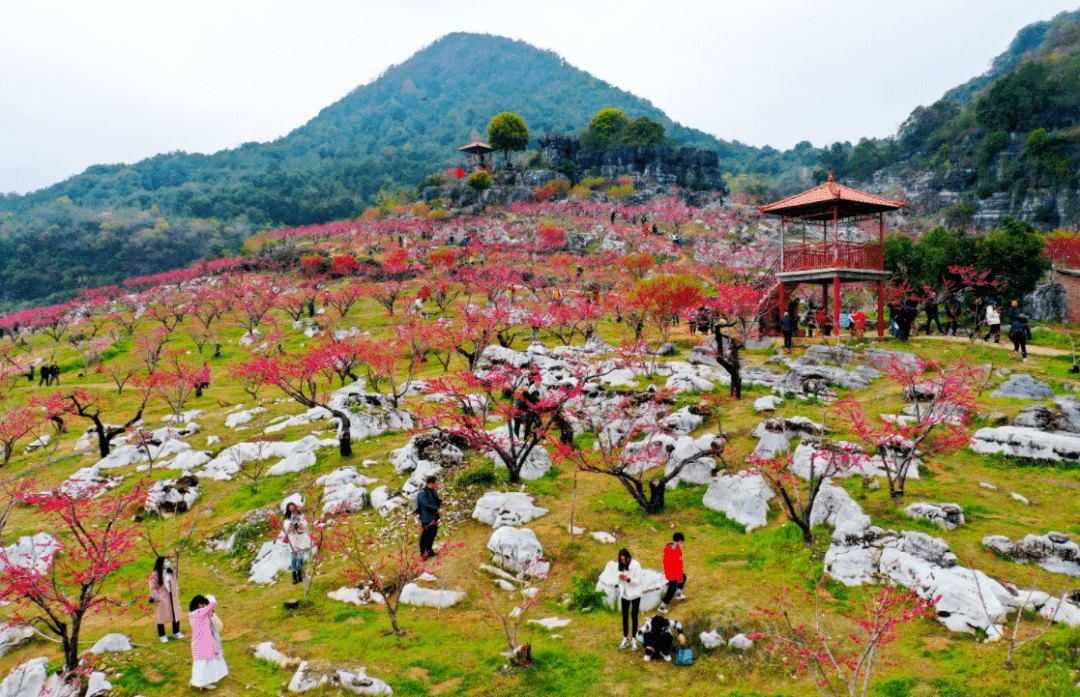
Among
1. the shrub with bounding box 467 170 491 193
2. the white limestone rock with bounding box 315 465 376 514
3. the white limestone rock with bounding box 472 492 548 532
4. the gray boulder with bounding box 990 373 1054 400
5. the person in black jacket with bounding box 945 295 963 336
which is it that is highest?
the shrub with bounding box 467 170 491 193

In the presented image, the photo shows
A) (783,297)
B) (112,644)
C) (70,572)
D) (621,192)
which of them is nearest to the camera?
(112,644)

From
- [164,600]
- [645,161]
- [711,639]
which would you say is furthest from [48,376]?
[645,161]

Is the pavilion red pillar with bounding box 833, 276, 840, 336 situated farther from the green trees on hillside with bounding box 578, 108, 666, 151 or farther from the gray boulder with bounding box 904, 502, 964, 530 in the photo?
the green trees on hillside with bounding box 578, 108, 666, 151

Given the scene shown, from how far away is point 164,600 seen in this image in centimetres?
841

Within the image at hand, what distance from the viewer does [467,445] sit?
15.0m

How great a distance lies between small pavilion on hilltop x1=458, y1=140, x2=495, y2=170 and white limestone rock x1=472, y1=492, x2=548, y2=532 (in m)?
71.8

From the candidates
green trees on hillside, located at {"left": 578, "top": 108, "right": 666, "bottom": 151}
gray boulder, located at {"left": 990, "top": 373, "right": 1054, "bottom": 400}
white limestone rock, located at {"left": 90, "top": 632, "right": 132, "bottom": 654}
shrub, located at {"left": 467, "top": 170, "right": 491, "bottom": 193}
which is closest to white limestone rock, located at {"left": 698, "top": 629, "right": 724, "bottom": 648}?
white limestone rock, located at {"left": 90, "top": 632, "right": 132, "bottom": 654}

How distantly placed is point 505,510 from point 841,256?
16.8 meters

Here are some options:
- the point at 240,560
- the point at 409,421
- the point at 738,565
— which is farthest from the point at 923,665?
the point at 409,421

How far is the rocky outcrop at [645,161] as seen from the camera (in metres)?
75.9

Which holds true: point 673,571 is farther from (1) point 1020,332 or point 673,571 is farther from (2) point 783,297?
(2) point 783,297

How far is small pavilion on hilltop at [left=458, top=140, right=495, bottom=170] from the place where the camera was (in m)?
77.4

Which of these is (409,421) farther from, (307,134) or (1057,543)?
(307,134)

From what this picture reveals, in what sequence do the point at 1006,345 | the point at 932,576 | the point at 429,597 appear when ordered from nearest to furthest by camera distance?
the point at 932,576 < the point at 429,597 < the point at 1006,345
